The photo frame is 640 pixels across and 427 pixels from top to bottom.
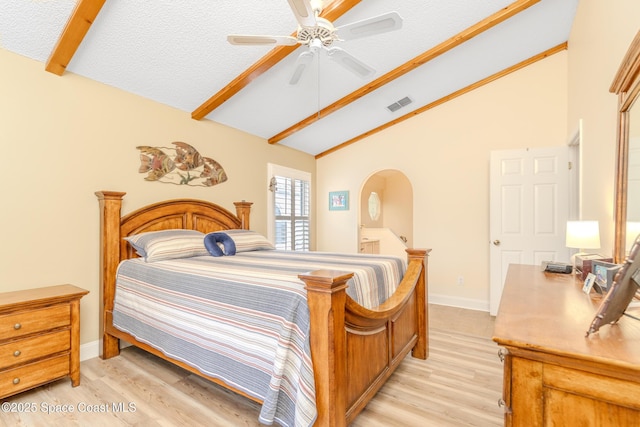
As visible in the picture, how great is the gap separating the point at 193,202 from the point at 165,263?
3.73ft

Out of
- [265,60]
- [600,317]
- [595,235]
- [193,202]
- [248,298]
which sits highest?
[265,60]

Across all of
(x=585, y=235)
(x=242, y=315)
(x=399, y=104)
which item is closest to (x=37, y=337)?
(x=242, y=315)

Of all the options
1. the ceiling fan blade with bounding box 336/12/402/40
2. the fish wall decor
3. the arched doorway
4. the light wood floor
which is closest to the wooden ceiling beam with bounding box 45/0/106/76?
the fish wall decor

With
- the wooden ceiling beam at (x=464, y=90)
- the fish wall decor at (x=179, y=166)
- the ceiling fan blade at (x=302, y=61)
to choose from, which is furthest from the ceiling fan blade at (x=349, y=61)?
the wooden ceiling beam at (x=464, y=90)

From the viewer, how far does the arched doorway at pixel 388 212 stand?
670 centimetres

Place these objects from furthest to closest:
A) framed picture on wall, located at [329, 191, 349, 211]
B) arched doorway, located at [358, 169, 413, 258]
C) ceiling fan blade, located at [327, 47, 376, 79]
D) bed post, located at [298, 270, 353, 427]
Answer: arched doorway, located at [358, 169, 413, 258] → framed picture on wall, located at [329, 191, 349, 211] → ceiling fan blade, located at [327, 47, 376, 79] → bed post, located at [298, 270, 353, 427]

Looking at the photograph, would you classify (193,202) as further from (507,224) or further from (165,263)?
(507,224)

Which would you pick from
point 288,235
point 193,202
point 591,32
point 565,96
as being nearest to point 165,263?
point 193,202

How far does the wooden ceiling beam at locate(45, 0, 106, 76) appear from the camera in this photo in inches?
79.8

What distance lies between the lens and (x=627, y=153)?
65.6 inches

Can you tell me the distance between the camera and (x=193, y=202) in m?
3.48

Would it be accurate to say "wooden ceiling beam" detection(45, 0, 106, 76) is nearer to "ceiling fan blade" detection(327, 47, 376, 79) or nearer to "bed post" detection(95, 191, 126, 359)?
"bed post" detection(95, 191, 126, 359)

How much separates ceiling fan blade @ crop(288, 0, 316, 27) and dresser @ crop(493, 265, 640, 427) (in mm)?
1729

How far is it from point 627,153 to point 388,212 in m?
6.05
